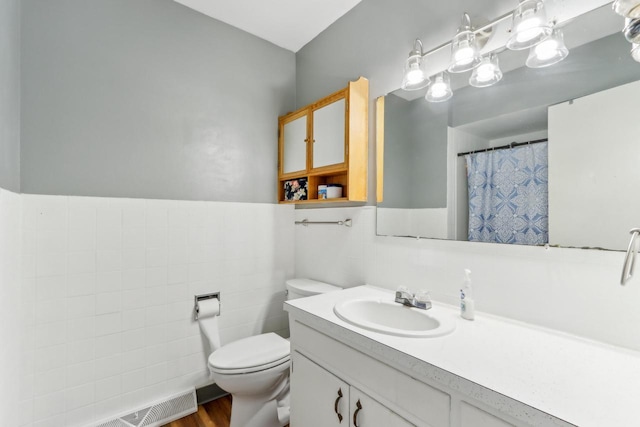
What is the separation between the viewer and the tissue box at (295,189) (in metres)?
2.10

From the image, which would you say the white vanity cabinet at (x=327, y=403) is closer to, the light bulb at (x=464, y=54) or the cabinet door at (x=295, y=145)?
the cabinet door at (x=295, y=145)

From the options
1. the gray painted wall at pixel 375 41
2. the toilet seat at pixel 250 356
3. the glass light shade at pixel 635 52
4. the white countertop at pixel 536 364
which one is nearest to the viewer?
the white countertop at pixel 536 364

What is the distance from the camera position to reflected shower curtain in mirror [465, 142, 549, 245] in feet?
3.68

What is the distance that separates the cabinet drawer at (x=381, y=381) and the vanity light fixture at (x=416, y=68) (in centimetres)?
134

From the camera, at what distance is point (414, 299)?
1363 millimetres

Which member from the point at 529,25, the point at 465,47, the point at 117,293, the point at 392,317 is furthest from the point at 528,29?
the point at 117,293

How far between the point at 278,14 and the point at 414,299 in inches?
79.3

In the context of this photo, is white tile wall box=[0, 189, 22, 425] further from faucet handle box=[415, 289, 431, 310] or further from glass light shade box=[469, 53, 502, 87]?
glass light shade box=[469, 53, 502, 87]

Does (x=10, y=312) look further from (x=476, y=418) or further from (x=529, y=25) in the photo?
(x=529, y=25)

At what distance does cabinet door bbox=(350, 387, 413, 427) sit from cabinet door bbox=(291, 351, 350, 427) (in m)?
0.04

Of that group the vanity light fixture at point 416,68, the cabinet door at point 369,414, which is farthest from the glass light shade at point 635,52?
the cabinet door at point 369,414

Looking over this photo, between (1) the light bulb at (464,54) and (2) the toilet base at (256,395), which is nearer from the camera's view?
(1) the light bulb at (464,54)

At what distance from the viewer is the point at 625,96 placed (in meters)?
0.96

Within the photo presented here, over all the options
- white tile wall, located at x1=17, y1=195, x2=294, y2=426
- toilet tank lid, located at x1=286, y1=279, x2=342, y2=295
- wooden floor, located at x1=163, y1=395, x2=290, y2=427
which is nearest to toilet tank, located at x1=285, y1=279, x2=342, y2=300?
toilet tank lid, located at x1=286, y1=279, x2=342, y2=295
